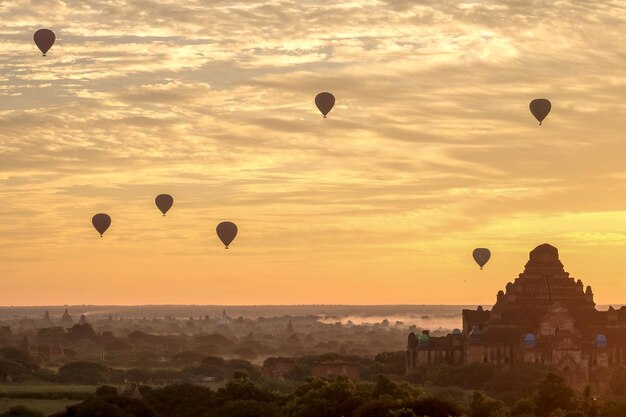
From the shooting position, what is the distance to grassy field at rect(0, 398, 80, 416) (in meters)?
142

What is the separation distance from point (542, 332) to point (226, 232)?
42480 mm

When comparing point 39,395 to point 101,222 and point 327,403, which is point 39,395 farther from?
point 327,403

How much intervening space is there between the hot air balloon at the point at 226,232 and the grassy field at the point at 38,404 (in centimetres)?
2559

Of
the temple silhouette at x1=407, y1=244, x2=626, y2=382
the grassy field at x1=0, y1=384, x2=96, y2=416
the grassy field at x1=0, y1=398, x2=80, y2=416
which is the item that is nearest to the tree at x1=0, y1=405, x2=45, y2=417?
the grassy field at x1=0, y1=384, x2=96, y2=416

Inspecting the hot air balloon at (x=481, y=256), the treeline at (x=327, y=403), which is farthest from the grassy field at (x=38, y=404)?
the hot air balloon at (x=481, y=256)

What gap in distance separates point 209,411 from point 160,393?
12.6 metres

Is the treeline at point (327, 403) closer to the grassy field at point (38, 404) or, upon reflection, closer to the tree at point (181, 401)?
the tree at point (181, 401)

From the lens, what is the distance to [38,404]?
151000 millimetres

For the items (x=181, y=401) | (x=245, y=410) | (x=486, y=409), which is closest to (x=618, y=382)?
(x=486, y=409)

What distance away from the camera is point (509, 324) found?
173 m

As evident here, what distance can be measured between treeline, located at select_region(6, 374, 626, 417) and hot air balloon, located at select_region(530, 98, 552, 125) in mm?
35322

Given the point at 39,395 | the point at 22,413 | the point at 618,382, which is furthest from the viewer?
the point at 39,395

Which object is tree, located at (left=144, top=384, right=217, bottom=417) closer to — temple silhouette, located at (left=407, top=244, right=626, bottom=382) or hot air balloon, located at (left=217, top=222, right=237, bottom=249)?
hot air balloon, located at (left=217, top=222, right=237, bottom=249)

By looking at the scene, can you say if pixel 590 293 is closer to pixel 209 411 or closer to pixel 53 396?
pixel 53 396
